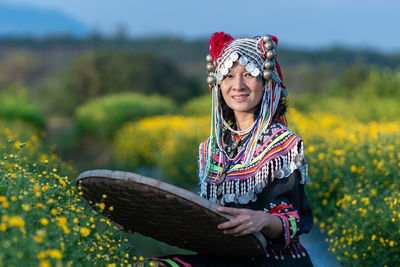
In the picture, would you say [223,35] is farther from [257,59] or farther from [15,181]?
[15,181]

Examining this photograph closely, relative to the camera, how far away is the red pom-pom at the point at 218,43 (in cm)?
263

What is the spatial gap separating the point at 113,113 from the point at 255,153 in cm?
1211

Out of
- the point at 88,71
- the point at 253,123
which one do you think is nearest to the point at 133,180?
the point at 253,123

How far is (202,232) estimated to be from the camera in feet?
6.43

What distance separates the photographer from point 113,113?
1424cm

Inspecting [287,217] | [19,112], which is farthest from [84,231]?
[19,112]

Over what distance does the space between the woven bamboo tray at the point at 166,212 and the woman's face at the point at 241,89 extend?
2.57 feet

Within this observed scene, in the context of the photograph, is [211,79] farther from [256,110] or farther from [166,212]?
[166,212]

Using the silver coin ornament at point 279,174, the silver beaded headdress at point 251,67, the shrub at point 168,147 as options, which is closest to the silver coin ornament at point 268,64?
the silver beaded headdress at point 251,67

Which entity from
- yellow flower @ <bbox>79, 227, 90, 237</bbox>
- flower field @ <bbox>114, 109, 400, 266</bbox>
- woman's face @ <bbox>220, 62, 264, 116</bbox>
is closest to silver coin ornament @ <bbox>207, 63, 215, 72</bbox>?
woman's face @ <bbox>220, 62, 264, 116</bbox>

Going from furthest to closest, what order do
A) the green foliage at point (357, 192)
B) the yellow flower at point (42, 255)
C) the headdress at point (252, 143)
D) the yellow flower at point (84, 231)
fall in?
the green foliage at point (357, 192), the headdress at point (252, 143), the yellow flower at point (84, 231), the yellow flower at point (42, 255)

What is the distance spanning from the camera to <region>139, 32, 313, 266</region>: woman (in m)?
2.26

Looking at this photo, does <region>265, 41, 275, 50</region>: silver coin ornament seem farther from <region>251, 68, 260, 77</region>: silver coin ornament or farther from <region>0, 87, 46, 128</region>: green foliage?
<region>0, 87, 46, 128</region>: green foliage

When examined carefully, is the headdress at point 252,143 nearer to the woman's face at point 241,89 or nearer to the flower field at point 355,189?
the woman's face at point 241,89
